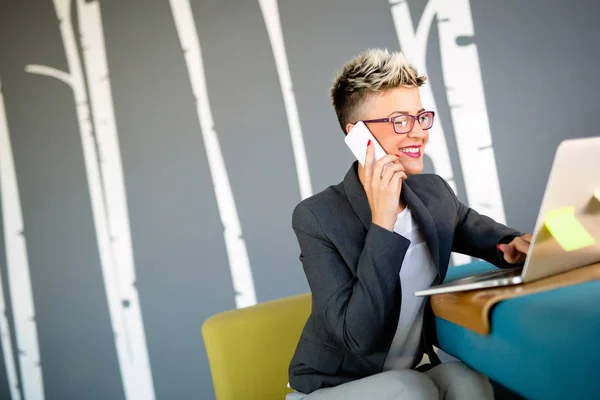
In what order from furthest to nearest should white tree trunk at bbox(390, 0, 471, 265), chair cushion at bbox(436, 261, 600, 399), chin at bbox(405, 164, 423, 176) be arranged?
1. white tree trunk at bbox(390, 0, 471, 265)
2. chin at bbox(405, 164, 423, 176)
3. chair cushion at bbox(436, 261, 600, 399)

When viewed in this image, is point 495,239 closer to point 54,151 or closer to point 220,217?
point 220,217

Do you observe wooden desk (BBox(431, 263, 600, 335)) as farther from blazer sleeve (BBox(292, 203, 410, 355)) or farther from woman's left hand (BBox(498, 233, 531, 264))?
woman's left hand (BBox(498, 233, 531, 264))

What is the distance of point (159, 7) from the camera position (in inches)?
111

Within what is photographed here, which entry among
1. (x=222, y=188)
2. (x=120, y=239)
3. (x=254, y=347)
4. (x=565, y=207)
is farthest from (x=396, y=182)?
(x=120, y=239)

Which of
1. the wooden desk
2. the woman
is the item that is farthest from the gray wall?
the wooden desk

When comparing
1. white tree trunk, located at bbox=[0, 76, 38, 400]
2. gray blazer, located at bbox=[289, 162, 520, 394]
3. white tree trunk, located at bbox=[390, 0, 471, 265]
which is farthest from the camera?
white tree trunk, located at bbox=[390, 0, 471, 265]

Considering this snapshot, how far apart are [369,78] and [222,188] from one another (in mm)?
1386

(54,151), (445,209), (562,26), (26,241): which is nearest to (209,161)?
(54,151)

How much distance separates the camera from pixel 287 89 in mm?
2863

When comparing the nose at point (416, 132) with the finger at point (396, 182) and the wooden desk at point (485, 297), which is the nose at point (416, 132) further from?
the wooden desk at point (485, 297)

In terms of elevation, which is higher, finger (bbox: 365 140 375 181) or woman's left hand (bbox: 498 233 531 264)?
finger (bbox: 365 140 375 181)

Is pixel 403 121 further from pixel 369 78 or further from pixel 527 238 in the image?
pixel 527 238

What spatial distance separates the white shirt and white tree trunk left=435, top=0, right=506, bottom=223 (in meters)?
1.60

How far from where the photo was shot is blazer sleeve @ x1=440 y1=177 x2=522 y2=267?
1.50 m
